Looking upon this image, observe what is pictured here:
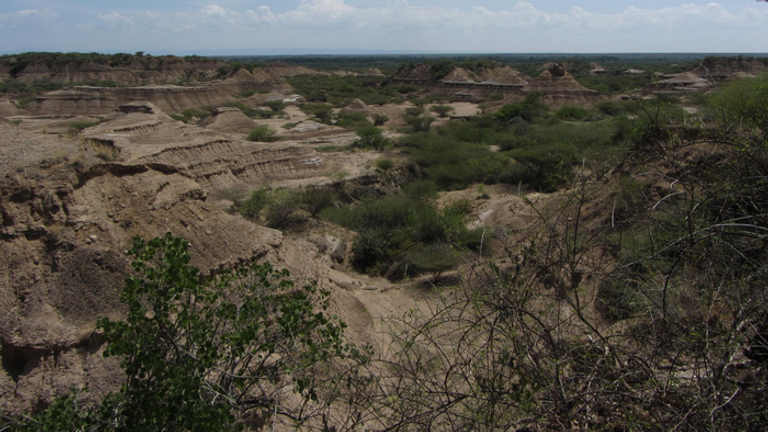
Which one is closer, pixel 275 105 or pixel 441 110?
pixel 441 110

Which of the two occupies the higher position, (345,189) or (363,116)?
(363,116)

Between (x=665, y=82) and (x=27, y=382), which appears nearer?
(x=27, y=382)

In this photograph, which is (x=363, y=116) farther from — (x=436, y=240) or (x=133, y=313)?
(x=133, y=313)

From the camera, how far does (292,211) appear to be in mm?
12781

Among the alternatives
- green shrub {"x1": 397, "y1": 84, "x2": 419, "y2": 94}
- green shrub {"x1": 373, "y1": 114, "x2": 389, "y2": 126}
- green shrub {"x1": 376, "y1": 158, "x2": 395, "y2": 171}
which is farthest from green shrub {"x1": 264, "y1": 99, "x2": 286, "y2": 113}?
green shrub {"x1": 376, "y1": 158, "x2": 395, "y2": 171}

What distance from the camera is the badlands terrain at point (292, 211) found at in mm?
4645

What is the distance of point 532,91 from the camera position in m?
36.9

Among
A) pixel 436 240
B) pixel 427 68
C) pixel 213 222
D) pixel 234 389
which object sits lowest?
pixel 436 240

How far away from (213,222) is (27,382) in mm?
3557

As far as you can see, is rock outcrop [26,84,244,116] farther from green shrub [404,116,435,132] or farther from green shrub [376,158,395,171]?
green shrub [376,158,395,171]

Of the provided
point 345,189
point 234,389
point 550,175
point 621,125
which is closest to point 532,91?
point 621,125

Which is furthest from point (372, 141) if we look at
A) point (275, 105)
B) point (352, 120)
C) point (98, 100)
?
point (98, 100)

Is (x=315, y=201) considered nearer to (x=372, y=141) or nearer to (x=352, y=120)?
(x=372, y=141)

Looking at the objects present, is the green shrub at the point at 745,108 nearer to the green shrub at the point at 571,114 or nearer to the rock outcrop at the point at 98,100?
the green shrub at the point at 571,114
